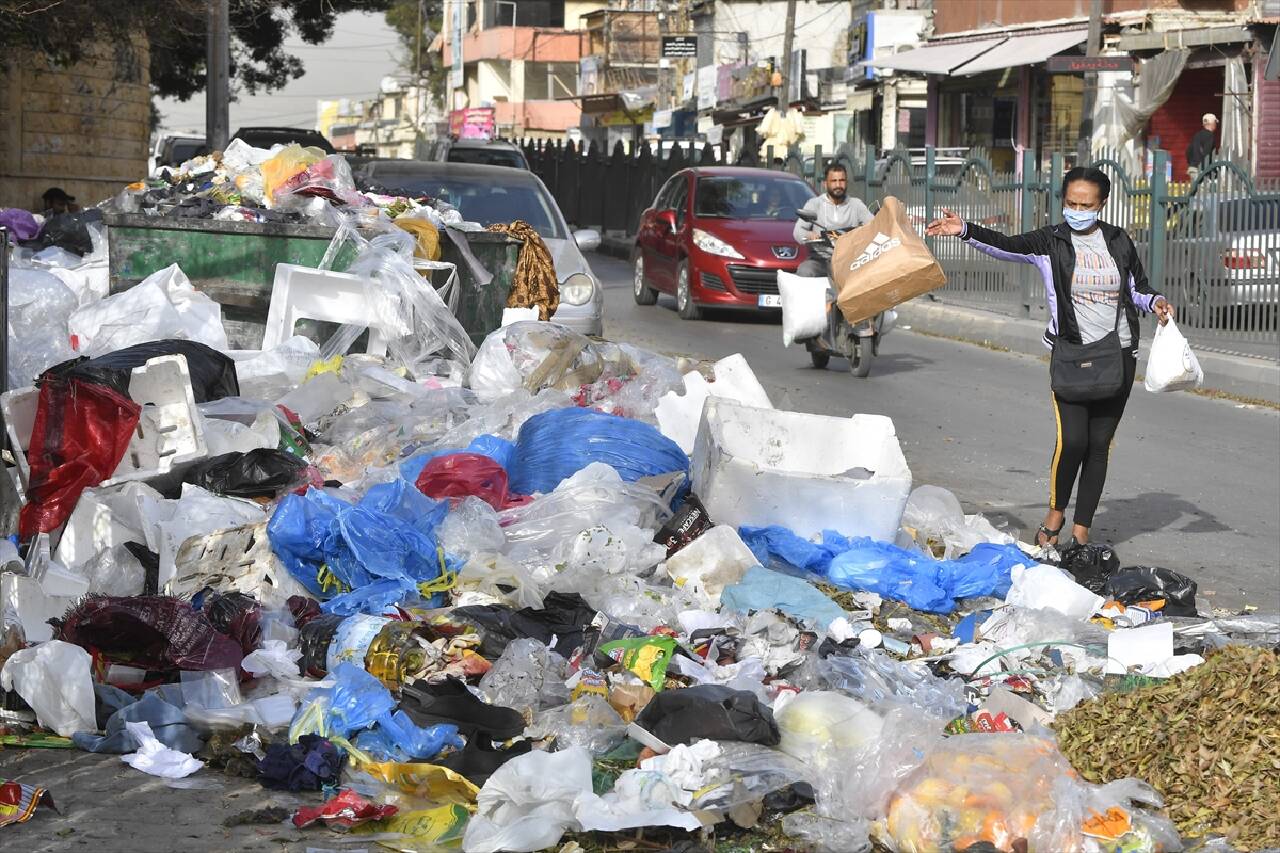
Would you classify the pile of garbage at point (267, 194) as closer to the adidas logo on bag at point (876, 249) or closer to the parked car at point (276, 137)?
the adidas logo on bag at point (876, 249)

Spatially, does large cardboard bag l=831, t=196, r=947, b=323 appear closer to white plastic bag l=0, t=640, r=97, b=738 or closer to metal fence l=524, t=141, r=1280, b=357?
white plastic bag l=0, t=640, r=97, b=738

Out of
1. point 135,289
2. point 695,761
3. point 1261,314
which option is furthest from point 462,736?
point 1261,314

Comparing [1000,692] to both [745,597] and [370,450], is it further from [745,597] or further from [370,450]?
[370,450]

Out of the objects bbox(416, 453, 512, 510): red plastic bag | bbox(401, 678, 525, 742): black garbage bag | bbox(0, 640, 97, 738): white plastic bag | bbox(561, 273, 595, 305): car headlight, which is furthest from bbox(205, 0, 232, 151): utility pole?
bbox(401, 678, 525, 742): black garbage bag

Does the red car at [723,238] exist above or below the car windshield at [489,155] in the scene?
below

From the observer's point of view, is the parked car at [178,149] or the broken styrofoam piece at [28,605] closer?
the broken styrofoam piece at [28,605]

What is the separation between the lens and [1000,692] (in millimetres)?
5141

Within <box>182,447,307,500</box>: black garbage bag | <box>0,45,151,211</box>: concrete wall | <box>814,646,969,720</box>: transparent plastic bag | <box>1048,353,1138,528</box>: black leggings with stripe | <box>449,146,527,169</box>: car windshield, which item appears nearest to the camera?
<box>814,646,969,720</box>: transparent plastic bag

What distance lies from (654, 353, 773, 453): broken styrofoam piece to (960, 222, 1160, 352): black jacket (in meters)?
1.52

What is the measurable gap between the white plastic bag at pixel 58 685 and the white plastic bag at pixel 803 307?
8478 mm

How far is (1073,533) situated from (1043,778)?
143 inches

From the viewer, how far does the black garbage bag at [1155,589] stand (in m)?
6.63

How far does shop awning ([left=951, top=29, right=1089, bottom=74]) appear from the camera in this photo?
2908 centimetres

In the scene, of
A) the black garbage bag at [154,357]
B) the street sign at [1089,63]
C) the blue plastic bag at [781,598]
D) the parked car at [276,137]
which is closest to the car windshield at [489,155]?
the parked car at [276,137]
